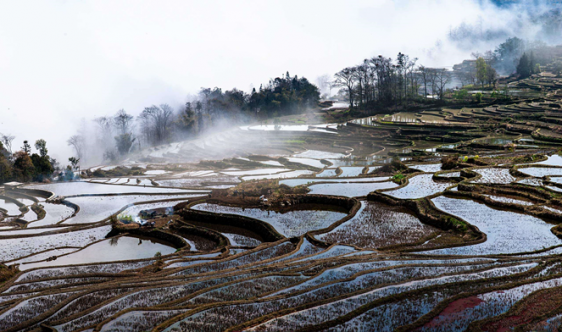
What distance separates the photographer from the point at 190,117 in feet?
260

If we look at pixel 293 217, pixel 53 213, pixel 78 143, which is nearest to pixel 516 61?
pixel 78 143

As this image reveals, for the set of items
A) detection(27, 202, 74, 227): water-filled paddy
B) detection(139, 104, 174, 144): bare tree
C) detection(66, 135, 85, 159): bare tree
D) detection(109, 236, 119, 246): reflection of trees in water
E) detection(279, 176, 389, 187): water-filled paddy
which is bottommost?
detection(109, 236, 119, 246): reflection of trees in water

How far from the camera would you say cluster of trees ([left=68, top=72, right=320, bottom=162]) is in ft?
240

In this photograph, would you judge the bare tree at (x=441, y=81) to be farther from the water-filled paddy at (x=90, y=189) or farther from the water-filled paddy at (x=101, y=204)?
the water-filled paddy at (x=101, y=204)

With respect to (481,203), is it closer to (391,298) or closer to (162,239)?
(391,298)

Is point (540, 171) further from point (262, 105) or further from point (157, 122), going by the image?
point (262, 105)

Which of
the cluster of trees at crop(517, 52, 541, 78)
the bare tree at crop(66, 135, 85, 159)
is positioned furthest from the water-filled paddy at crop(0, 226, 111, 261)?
the cluster of trees at crop(517, 52, 541, 78)

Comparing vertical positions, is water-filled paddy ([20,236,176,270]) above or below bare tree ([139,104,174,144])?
below

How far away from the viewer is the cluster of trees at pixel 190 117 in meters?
73.0

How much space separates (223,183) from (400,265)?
20653mm

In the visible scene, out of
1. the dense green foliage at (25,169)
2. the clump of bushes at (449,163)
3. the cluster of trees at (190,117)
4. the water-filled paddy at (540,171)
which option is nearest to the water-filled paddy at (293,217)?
the clump of bushes at (449,163)

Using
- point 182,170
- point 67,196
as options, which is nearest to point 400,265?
point 67,196

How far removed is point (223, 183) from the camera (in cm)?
3155

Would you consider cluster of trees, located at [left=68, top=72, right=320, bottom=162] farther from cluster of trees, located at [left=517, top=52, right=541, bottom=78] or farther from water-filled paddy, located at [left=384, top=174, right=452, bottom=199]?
water-filled paddy, located at [left=384, top=174, right=452, bottom=199]
